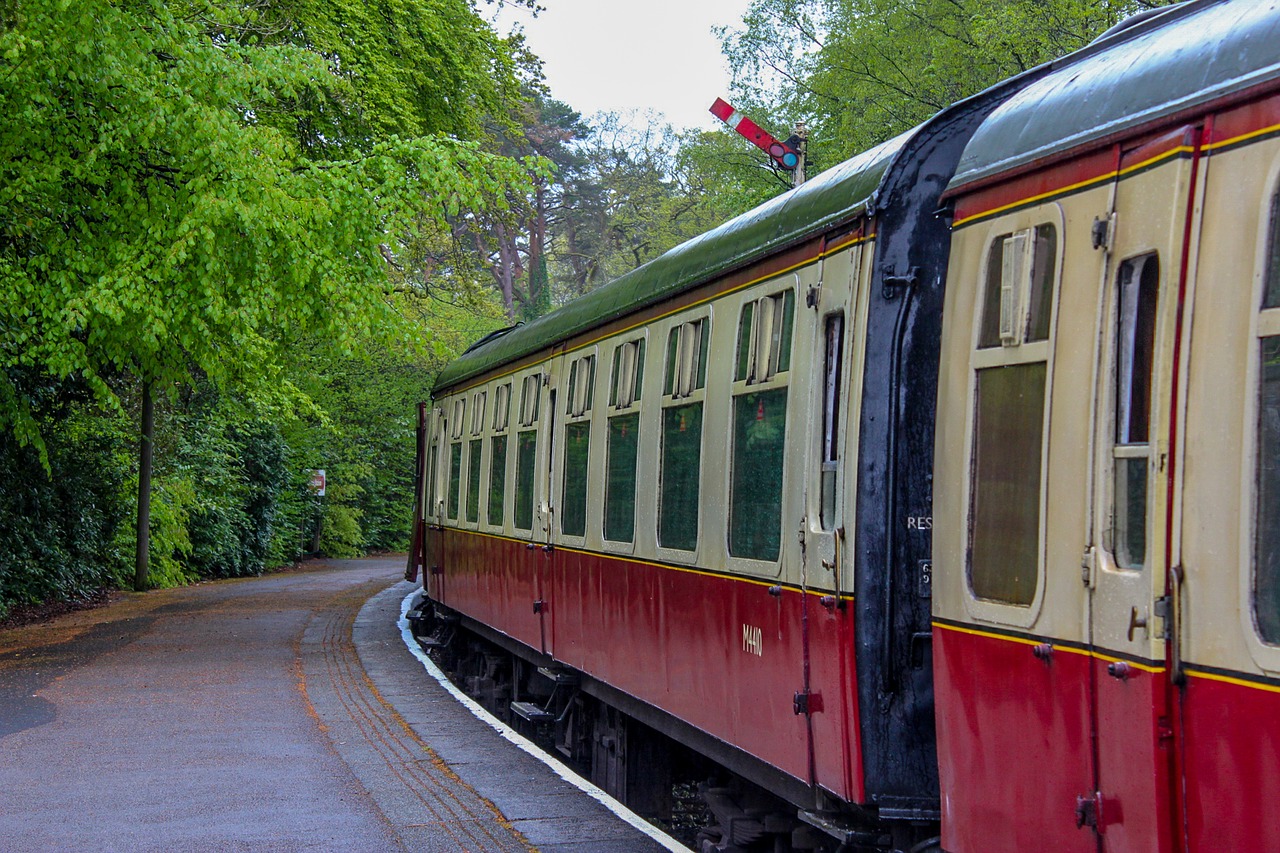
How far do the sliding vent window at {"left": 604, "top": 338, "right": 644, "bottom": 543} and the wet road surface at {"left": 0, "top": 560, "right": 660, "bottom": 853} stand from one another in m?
1.63

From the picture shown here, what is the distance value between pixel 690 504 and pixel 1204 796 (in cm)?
426

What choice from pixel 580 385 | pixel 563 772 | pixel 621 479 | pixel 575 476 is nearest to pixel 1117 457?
pixel 621 479

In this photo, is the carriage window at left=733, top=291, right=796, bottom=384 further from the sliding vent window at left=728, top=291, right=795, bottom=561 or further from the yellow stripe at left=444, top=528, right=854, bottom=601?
the yellow stripe at left=444, top=528, right=854, bottom=601

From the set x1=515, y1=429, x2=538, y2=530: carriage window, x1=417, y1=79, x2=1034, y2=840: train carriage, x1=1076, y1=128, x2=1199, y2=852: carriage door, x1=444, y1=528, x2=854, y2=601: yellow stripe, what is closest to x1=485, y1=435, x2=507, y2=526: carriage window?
x1=515, y1=429, x2=538, y2=530: carriage window

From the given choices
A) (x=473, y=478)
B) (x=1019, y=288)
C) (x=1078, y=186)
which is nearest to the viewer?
(x=1078, y=186)

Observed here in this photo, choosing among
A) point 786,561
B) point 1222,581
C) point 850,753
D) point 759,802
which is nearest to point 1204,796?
point 1222,581

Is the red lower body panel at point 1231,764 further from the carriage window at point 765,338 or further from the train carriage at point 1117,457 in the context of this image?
the carriage window at point 765,338

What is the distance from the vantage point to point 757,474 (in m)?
6.62

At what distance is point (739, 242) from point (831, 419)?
66.4 inches

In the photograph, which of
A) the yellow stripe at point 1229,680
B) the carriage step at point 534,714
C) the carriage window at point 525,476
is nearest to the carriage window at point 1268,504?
the yellow stripe at point 1229,680

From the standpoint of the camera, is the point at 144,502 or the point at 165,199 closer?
the point at 165,199

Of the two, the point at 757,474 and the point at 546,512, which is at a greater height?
the point at 757,474

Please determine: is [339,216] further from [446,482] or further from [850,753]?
[850,753]

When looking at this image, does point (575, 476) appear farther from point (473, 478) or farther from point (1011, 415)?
point (1011, 415)
